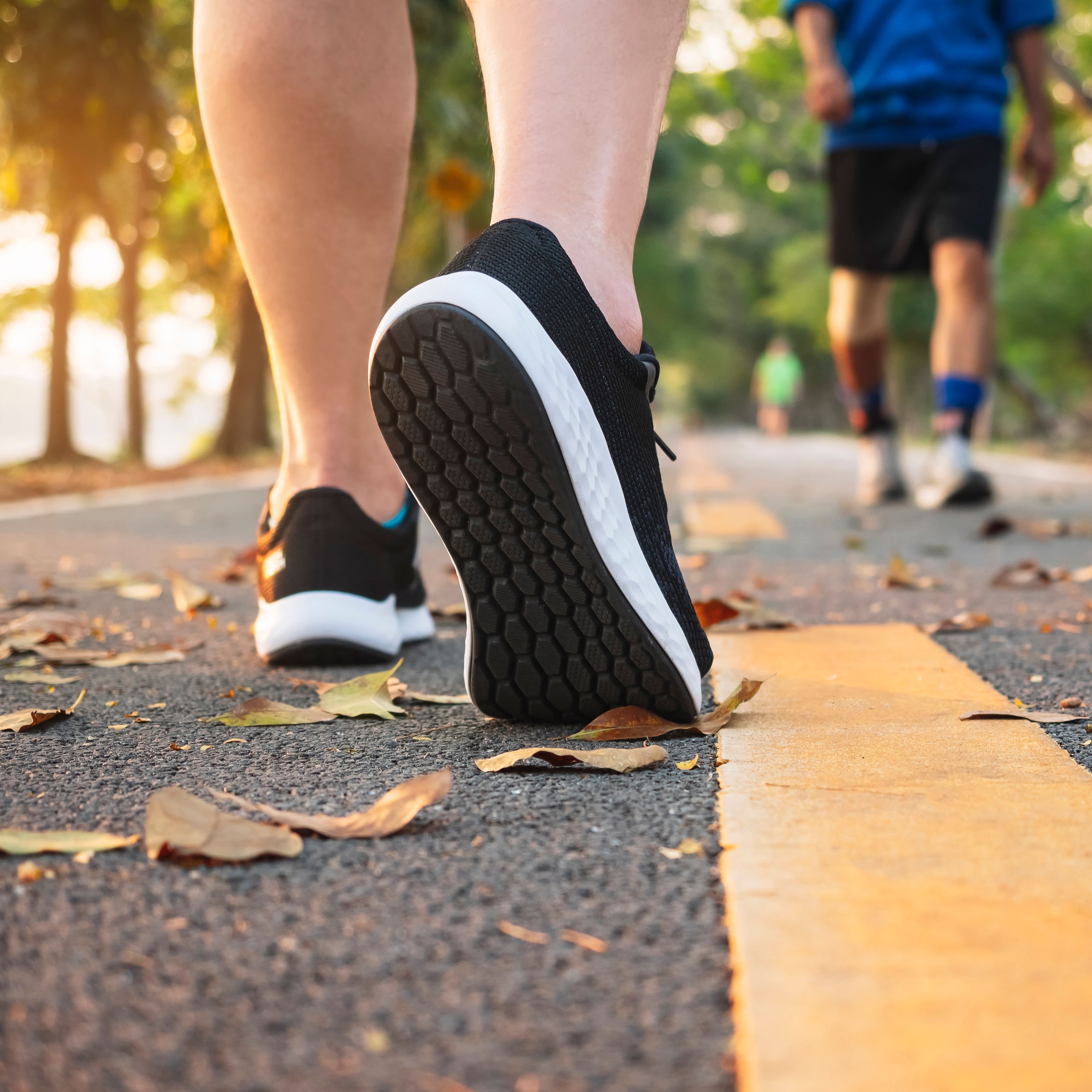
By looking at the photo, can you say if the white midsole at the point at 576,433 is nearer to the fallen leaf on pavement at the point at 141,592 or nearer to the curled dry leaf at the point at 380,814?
the curled dry leaf at the point at 380,814

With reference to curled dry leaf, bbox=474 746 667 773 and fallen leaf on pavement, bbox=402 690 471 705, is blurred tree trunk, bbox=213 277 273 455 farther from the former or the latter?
curled dry leaf, bbox=474 746 667 773

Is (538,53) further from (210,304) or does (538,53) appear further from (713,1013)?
(210,304)

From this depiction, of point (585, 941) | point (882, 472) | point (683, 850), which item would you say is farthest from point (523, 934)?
point (882, 472)

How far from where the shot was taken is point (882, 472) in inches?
202

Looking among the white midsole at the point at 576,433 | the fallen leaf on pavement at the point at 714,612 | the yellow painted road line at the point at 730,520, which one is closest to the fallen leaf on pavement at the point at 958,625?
the fallen leaf on pavement at the point at 714,612

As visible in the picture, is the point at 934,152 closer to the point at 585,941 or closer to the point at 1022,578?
the point at 1022,578

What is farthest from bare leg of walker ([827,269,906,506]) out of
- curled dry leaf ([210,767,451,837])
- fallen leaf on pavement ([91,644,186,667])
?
curled dry leaf ([210,767,451,837])

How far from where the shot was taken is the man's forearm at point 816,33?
15.3 ft

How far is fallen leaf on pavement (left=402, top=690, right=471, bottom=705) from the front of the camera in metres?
1.54

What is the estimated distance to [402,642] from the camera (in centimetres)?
202

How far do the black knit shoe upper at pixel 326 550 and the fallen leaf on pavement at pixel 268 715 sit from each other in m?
0.35

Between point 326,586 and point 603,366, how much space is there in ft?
2.16

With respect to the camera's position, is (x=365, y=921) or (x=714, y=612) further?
(x=714, y=612)

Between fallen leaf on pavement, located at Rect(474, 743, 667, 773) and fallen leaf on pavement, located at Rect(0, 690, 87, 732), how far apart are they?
1.77 feet
